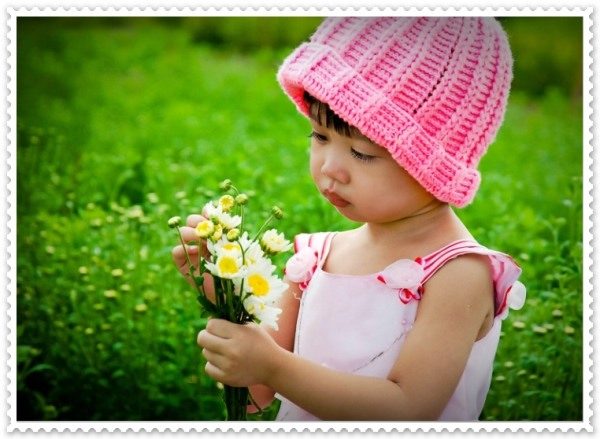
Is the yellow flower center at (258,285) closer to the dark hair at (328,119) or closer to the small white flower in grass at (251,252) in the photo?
the small white flower in grass at (251,252)

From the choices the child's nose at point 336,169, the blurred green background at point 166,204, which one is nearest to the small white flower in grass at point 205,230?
the child's nose at point 336,169

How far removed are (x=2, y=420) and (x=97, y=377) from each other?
47 cm

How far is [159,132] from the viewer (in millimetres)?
3361

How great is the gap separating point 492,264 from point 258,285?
39 cm

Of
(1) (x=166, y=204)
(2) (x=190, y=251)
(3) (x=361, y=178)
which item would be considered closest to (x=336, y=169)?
(3) (x=361, y=178)

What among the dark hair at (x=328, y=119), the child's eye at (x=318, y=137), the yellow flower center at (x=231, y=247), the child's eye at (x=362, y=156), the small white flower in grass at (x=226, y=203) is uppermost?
the dark hair at (x=328, y=119)

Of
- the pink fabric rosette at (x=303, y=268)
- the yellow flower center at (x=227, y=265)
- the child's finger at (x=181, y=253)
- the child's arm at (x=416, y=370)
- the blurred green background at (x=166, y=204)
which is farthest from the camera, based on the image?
the blurred green background at (x=166, y=204)

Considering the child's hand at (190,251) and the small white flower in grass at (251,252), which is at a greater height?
the small white flower in grass at (251,252)

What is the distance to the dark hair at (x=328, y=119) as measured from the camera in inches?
56.3

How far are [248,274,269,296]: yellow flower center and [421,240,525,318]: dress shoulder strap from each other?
29 cm

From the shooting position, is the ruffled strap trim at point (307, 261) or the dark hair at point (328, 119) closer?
the dark hair at point (328, 119)

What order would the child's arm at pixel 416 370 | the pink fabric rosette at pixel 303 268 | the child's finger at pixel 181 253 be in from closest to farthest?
the child's arm at pixel 416 370 → the child's finger at pixel 181 253 → the pink fabric rosette at pixel 303 268

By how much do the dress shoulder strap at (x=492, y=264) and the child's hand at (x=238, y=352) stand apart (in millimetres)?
285
